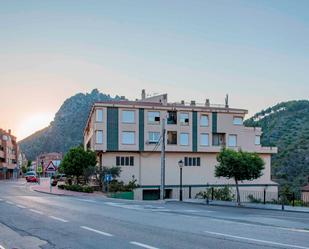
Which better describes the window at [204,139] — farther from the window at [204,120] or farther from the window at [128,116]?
the window at [128,116]

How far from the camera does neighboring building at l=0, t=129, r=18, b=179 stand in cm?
12300

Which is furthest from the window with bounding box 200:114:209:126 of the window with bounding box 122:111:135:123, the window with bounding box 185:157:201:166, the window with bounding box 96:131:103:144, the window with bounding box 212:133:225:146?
the window with bounding box 96:131:103:144

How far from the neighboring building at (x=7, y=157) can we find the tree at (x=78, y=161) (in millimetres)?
64467

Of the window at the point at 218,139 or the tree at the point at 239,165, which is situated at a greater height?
the window at the point at 218,139

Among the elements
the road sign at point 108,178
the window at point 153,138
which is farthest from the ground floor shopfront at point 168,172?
the road sign at point 108,178

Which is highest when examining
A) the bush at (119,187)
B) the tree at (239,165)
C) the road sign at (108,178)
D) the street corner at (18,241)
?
the tree at (239,165)

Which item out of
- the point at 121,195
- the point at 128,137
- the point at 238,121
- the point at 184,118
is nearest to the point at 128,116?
the point at 128,137

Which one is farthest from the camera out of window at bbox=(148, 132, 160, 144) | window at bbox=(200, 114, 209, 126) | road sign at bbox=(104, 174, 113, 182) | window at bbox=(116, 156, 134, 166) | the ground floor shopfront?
window at bbox=(200, 114, 209, 126)

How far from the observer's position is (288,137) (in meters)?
97.2

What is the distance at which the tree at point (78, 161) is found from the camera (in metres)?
59.6

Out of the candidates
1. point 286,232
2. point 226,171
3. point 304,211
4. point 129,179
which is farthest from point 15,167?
point 286,232

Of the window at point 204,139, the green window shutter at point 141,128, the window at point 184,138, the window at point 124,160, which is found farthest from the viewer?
the window at point 204,139

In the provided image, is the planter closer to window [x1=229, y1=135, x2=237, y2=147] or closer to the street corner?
window [x1=229, y1=135, x2=237, y2=147]

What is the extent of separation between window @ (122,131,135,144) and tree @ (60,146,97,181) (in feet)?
16.5
